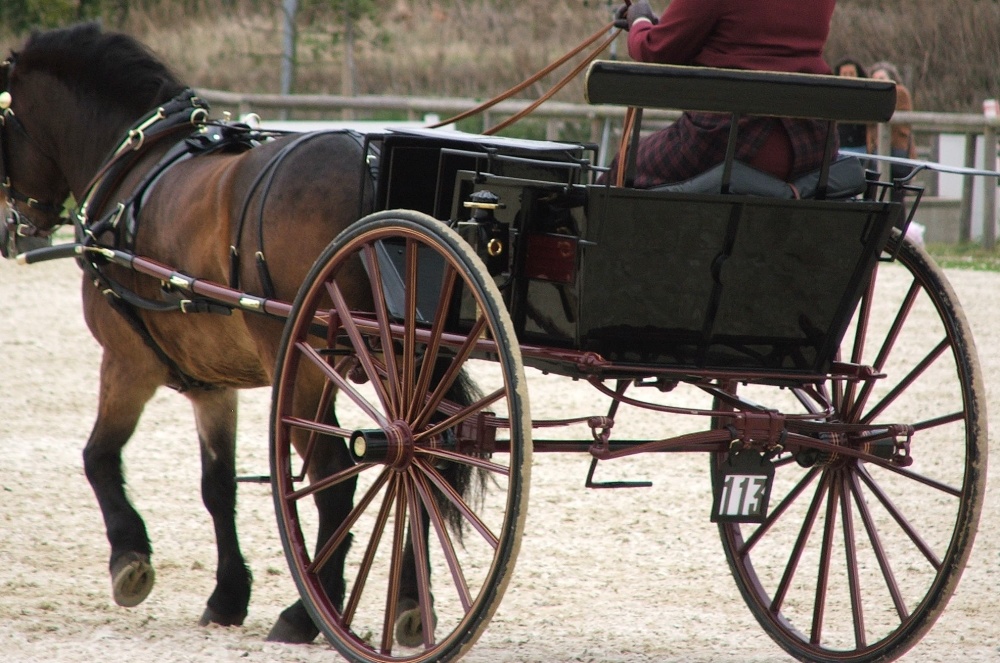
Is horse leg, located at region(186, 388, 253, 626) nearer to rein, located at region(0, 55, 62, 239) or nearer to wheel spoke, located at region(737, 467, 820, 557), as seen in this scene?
rein, located at region(0, 55, 62, 239)

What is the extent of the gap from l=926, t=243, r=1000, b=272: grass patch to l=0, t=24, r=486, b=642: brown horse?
8409 mm

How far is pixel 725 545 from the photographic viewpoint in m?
3.67

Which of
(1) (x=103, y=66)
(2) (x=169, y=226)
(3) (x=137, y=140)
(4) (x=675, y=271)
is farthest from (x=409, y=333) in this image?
(1) (x=103, y=66)

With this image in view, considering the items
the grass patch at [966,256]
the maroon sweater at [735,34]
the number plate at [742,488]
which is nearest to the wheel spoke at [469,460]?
the number plate at [742,488]

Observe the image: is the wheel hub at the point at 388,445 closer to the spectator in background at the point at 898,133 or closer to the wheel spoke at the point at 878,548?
the wheel spoke at the point at 878,548

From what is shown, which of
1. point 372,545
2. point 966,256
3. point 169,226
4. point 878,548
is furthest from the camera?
point 966,256

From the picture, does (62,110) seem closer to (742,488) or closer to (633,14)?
(633,14)

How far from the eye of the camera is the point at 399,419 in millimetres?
2900

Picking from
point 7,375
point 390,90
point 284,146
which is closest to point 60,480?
point 7,375

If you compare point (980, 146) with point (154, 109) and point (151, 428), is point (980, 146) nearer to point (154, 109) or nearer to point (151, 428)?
point (151, 428)

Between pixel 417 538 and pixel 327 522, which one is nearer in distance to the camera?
pixel 417 538

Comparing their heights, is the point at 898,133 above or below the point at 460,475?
above

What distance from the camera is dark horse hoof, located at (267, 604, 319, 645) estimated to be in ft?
11.6

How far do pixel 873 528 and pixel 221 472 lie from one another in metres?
2.14
